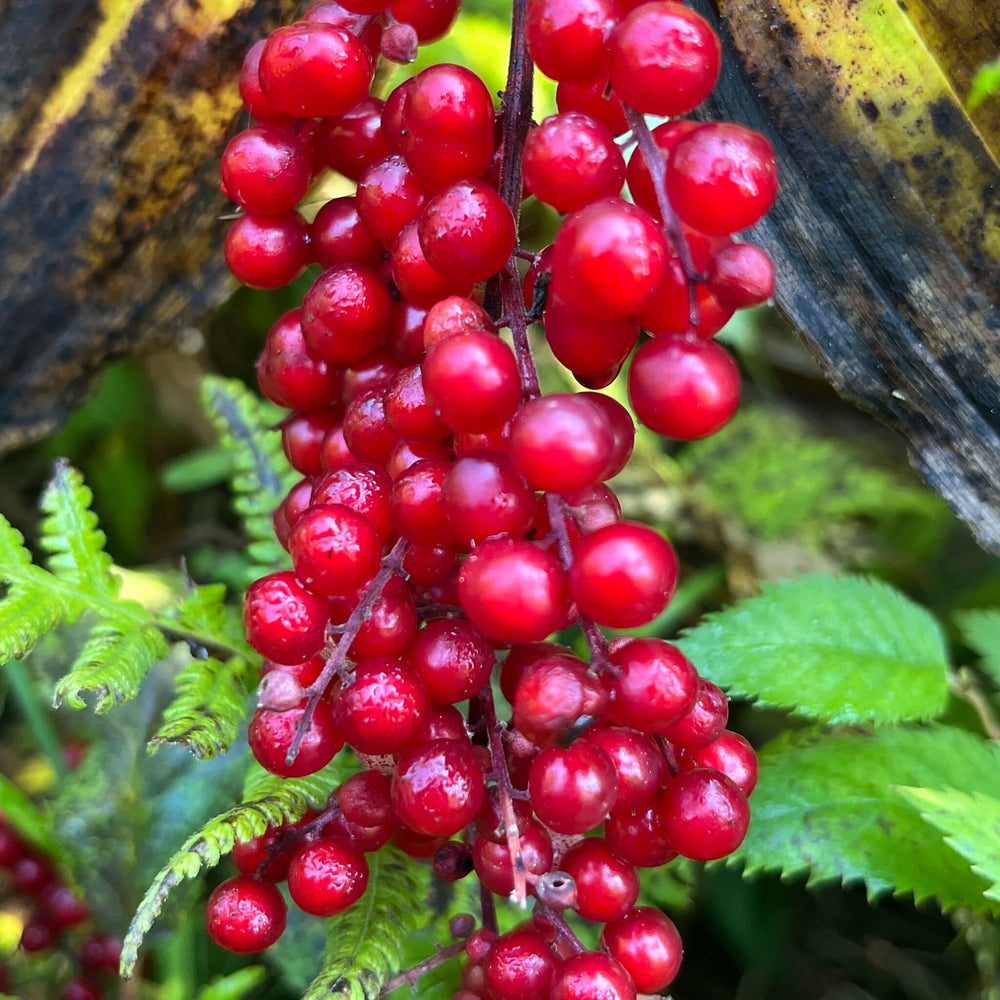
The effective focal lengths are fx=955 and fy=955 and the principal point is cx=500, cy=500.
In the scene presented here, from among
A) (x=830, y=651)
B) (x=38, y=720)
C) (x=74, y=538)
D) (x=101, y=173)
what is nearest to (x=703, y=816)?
(x=830, y=651)

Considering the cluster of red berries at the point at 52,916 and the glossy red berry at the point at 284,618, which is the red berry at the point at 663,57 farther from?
the cluster of red berries at the point at 52,916

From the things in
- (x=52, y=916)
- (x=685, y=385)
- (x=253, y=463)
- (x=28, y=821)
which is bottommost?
(x=52, y=916)

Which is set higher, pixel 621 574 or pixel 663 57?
pixel 663 57

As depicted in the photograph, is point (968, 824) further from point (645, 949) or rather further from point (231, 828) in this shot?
point (231, 828)

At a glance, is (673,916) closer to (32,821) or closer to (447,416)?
(32,821)

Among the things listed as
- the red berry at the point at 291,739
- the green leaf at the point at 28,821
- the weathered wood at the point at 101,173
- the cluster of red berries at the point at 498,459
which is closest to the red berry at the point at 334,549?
the cluster of red berries at the point at 498,459

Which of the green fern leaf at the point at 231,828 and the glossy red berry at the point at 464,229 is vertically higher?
the glossy red berry at the point at 464,229

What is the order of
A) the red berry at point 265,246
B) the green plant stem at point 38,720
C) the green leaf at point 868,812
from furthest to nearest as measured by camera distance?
the green plant stem at point 38,720, the green leaf at point 868,812, the red berry at point 265,246
